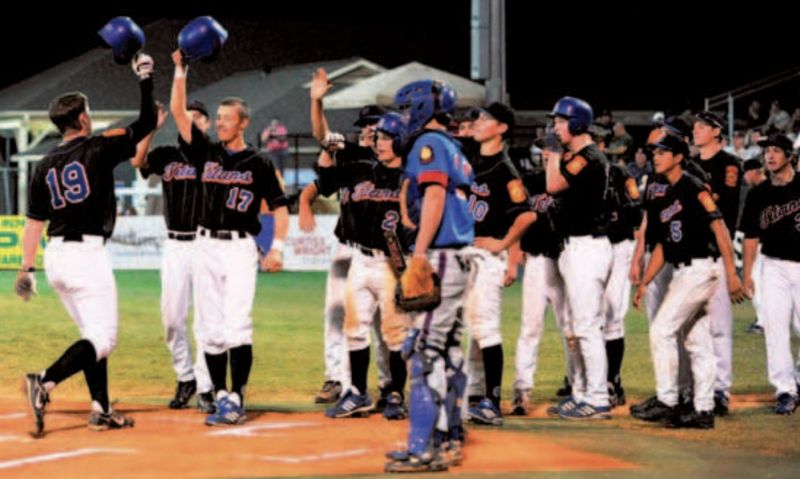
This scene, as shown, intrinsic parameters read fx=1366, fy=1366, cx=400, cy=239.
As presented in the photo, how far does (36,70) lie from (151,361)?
34673 millimetres

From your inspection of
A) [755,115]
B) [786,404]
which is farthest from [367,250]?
[755,115]

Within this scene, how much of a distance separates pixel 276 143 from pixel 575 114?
2059 centimetres

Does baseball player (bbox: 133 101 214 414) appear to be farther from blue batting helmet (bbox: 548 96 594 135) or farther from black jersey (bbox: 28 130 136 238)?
blue batting helmet (bbox: 548 96 594 135)

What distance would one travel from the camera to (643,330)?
58.1ft

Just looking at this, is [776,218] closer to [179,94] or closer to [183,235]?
[183,235]

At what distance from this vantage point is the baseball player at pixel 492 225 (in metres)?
10.3

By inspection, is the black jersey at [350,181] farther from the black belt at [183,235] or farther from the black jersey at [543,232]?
the black jersey at [543,232]

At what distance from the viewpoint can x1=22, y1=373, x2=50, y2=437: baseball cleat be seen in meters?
9.20

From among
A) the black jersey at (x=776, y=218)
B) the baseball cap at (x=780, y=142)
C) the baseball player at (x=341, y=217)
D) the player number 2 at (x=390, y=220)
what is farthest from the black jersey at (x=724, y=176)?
the baseball player at (x=341, y=217)

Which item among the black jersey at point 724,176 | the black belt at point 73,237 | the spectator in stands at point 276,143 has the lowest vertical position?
the black belt at point 73,237

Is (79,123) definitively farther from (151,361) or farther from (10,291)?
(10,291)

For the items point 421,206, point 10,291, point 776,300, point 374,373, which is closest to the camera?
point 421,206

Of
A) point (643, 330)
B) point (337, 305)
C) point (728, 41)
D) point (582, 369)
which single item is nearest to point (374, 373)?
point (337, 305)

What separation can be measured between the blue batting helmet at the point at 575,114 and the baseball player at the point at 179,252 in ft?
9.41
